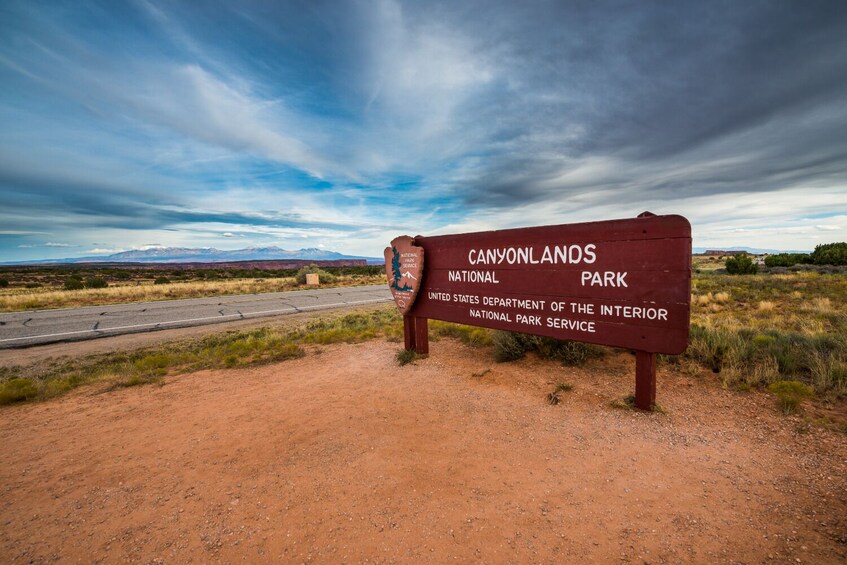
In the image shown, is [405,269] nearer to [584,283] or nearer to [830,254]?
[584,283]

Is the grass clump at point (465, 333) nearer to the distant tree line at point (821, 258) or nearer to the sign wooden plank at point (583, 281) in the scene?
the sign wooden plank at point (583, 281)

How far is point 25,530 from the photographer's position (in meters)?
2.64

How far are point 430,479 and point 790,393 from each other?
4236 millimetres

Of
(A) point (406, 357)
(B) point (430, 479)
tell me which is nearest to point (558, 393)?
(B) point (430, 479)

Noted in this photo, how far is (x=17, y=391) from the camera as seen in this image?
5348 millimetres

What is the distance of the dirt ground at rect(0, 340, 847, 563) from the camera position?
2.36 m

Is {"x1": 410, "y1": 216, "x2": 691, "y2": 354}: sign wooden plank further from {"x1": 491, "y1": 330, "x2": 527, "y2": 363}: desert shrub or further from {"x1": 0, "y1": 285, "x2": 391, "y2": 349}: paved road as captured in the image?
{"x1": 0, "y1": 285, "x2": 391, "y2": 349}: paved road

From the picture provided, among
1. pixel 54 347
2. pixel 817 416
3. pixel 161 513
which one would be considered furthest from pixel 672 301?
pixel 54 347

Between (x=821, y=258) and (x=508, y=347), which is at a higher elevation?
(x=821, y=258)

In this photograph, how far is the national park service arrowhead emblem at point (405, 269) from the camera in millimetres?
6699

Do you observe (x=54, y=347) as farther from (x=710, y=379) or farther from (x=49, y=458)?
(x=710, y=379)

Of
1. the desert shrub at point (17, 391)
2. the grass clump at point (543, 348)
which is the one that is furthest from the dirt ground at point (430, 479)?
the grass clump at point (543, 348)

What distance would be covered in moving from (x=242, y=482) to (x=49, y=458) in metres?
2.25

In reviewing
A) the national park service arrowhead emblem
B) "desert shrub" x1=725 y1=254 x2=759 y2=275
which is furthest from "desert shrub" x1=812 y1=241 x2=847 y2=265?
the national park service arrowhead emblem
